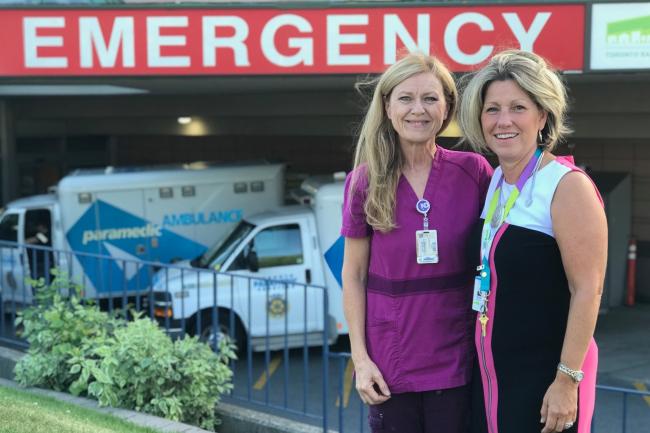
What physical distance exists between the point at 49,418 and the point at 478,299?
10.1 ft

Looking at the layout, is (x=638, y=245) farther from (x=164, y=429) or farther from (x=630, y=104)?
(x=164, y=429)

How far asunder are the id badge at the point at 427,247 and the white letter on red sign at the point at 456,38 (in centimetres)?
666

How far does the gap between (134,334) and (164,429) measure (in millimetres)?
935

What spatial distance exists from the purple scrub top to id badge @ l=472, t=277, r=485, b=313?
10cm

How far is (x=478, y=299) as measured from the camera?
8.05ft

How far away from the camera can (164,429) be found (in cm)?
475

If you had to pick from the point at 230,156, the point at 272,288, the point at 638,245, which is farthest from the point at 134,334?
the point at 230,156

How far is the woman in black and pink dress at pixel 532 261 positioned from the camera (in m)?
2.25

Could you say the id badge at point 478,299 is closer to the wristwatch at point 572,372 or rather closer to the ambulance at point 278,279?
the wristwatch at point 572,372

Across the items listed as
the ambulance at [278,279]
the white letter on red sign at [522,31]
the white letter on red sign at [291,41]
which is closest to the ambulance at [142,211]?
the ambulance at [278,279]

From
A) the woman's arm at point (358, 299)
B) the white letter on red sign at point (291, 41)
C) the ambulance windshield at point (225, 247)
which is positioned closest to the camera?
the woman's arm at point (358, 299)

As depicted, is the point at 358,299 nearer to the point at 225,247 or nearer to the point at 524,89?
the point at 524,89

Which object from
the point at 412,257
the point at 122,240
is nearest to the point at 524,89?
the point at 412,257

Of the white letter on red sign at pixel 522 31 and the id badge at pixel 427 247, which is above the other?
the white letter on red sign at pixel 522 31
